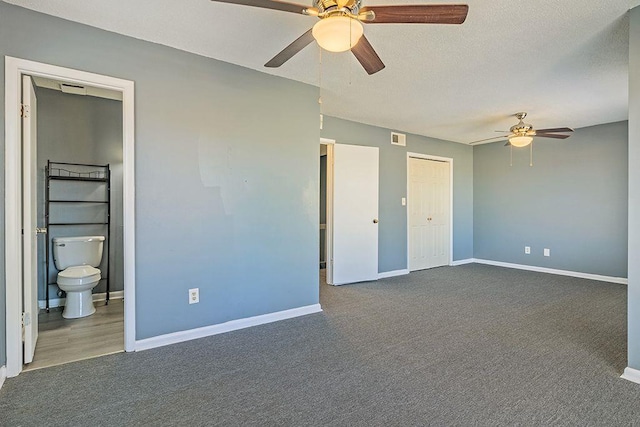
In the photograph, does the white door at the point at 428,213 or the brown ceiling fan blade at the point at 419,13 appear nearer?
the brown ceiling fan blade at the point at 419,13

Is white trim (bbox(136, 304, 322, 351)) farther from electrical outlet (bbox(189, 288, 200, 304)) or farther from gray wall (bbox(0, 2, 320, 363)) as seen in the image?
electrical outlet (bbox(189, 288, 200, 304))

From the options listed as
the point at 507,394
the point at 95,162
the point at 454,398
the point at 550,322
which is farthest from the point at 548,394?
the point at 95,162

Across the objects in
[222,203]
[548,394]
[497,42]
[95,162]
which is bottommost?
[548,394]

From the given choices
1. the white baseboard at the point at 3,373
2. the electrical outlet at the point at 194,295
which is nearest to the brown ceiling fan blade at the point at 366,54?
the electrical outlet at the point at 194,295

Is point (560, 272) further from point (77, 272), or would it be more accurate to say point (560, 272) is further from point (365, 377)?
point (77, 272)

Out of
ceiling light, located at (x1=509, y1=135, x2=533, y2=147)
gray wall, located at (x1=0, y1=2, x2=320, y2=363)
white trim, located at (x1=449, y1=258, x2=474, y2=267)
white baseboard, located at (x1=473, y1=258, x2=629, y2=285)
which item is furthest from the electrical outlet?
white baseboard, located at (x1=473, y1=258, x2=629, y2=285)

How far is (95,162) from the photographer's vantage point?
3879mm

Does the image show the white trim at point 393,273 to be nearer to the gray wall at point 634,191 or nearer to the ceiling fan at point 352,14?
the gray wall at point 634,191

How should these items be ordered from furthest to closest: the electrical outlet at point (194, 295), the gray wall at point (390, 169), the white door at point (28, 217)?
the gray wall at point (390, 169) → the electrical outlet at point (194, 295) → the white door at point (28, 217)

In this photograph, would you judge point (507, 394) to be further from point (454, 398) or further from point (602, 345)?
point (602, 345)

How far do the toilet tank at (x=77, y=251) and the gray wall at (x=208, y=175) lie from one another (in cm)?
161

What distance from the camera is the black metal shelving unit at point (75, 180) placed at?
3568 millimetres

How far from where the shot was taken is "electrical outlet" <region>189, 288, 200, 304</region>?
2.71m

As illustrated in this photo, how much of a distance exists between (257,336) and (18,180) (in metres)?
2.02
